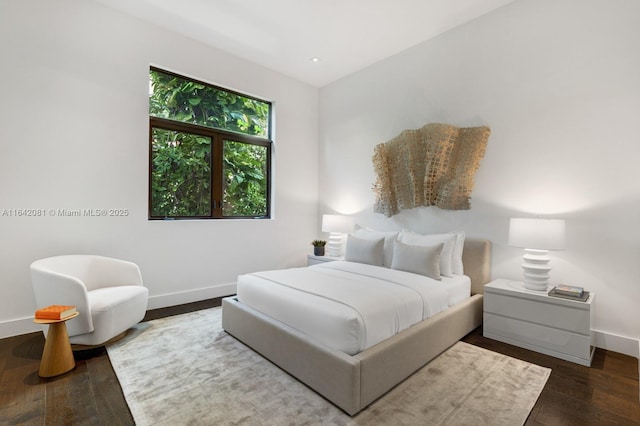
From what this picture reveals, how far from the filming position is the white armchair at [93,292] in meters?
2.34

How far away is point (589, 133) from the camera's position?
8.86 ft

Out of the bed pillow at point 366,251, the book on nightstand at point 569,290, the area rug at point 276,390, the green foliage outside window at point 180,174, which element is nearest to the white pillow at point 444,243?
the bed pillow at point 366,251

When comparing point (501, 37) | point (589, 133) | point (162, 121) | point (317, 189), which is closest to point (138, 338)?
point (162, 121)

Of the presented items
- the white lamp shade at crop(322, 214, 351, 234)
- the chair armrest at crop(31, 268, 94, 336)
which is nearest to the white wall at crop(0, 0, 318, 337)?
the chair armrest at crop(31, 268, 94, 336)

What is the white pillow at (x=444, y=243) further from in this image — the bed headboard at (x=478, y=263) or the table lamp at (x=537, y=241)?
the table lamp at (x=537, y=241)

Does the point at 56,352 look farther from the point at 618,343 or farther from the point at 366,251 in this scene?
the point at 618,343

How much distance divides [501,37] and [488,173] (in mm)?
1410

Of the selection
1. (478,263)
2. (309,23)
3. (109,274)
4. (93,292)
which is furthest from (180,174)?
(478,263)

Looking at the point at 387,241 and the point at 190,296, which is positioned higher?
the point at 387,241

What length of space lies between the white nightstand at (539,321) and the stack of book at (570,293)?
0.16 ft

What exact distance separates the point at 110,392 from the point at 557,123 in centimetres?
419

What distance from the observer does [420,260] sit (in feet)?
9.77

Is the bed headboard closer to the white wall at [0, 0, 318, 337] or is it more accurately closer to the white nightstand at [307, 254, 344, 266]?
the white nightstand at [307, 254, 344, 266]

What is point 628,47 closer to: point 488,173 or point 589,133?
point 589,133
